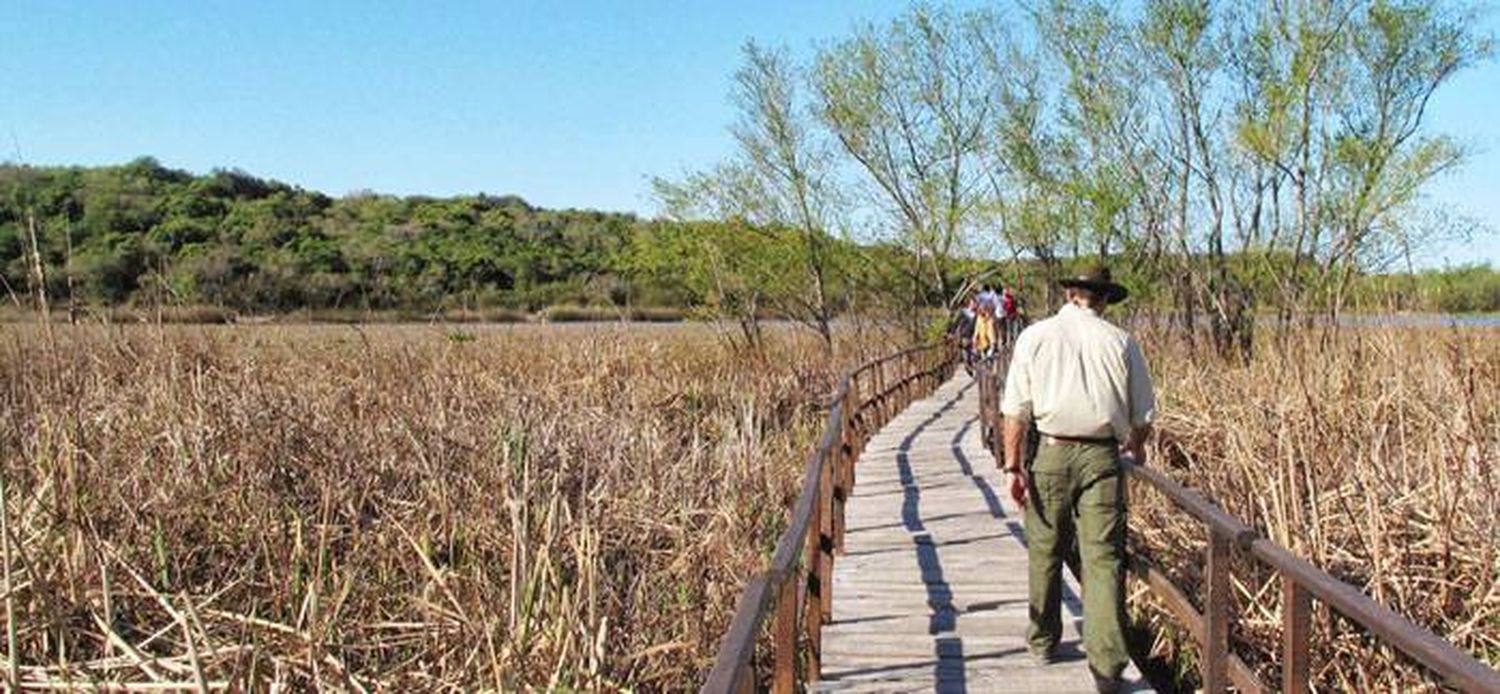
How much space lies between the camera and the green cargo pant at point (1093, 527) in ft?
15.8

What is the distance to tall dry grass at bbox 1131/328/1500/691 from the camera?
521 centimetres

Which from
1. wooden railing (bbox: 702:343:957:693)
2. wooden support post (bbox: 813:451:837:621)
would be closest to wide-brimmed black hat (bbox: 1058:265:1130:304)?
wooden railing (bbox: 702:343:957:693)

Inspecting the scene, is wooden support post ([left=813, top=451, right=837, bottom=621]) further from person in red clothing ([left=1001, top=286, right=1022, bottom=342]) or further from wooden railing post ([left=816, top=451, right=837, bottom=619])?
person in red clothing ([left=1001, top=286, right=1022, bottom=342])

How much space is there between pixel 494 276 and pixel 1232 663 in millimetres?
52164

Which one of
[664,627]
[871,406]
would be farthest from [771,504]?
[871,406]

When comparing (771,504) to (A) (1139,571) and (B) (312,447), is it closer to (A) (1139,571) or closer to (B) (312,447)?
(B) (312,447)

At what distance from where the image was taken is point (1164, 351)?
1596 centimetres

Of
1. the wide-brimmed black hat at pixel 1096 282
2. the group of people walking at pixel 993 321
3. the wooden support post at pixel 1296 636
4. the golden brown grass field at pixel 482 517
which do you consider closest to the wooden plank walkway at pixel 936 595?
the golden brown grass field at pixel 482 517

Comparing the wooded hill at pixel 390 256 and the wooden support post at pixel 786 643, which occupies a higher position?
the wooded hill at pixel 390 256

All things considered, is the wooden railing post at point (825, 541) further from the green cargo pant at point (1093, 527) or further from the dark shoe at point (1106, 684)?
the dark shoe at point (1106, 684)

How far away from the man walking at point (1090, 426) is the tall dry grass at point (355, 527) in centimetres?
156

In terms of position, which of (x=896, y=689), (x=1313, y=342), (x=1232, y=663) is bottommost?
(x=896, y=689)

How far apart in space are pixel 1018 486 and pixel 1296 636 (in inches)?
68.9

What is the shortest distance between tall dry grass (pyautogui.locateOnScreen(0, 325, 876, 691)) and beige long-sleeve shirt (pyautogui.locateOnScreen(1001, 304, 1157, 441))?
5.47ft
